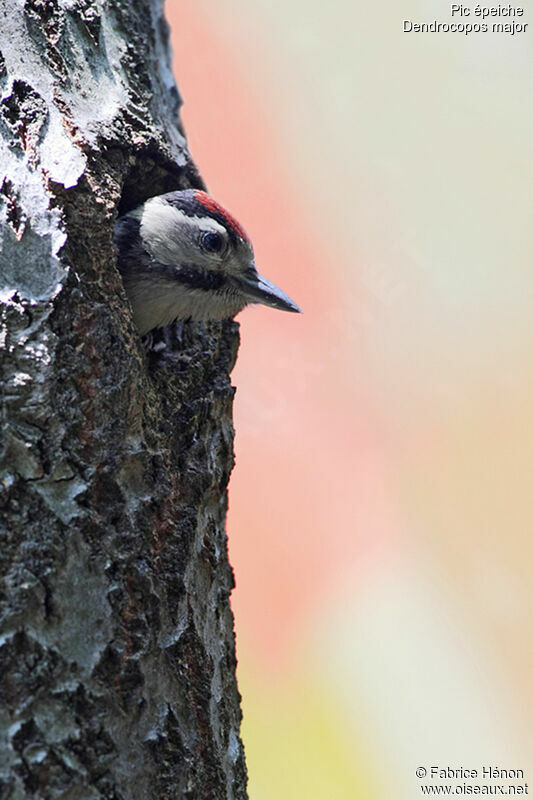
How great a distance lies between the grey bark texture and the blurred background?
A: 68.1 inches

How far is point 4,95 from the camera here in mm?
1393

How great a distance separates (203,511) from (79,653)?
0.43m

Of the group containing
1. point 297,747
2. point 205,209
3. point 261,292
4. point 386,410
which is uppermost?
point 386,410

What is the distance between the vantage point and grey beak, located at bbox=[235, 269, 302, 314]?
6.38 ft

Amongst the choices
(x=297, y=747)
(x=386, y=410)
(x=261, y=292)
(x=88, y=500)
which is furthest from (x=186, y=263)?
(x=297, y=747)

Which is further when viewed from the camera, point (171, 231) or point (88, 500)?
point (171, 231)

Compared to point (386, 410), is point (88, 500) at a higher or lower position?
lower

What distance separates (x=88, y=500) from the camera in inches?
49.5

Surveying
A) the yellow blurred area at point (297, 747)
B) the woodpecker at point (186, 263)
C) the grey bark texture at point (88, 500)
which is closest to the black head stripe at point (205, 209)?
the woodpecker at point (186, 263)

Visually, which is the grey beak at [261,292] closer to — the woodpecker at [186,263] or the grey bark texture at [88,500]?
the woodpecker at [186,263]

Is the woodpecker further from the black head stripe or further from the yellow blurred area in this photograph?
the yellow blurred area

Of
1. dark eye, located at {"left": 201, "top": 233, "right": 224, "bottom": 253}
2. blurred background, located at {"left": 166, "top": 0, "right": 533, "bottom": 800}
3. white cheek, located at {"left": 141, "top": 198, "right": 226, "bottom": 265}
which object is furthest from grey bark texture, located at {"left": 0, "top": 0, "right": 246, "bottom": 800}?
blurred background, located at {"left": 166, "top": 0, "right": 533, "bottom": 800}

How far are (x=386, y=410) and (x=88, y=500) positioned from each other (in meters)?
2.29

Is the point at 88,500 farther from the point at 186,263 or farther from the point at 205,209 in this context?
the point at 205,209
